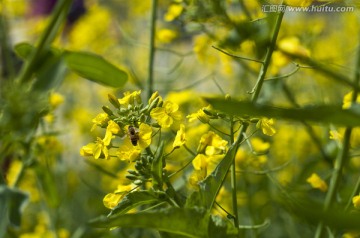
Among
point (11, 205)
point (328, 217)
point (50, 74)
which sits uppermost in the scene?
point (328, 217)

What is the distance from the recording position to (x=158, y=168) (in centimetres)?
79

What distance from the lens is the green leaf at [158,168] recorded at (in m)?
0.79

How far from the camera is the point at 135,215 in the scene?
634 millimetres

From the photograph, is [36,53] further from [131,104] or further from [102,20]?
[102,20]

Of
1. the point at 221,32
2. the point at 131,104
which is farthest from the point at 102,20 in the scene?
the point at 131,104

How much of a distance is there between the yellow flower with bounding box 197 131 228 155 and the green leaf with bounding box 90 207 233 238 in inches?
5.0

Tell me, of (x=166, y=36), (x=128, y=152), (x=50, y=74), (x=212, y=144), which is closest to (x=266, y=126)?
(x=212, y=144)

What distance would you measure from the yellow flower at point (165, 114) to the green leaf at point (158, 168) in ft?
0.18

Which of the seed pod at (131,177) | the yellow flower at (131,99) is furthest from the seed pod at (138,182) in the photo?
the yellow flower at (131,99)

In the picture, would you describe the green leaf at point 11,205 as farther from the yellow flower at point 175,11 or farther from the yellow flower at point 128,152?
the yellow flower at point 175,11

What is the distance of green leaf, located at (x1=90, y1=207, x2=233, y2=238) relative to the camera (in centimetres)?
64

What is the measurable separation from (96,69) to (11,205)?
0.74 feet

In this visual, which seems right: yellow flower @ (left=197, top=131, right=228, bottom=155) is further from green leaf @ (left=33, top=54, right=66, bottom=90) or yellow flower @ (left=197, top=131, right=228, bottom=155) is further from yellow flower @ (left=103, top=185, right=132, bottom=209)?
Result: green leaf @ (left=33, top=54, right=66, bottom=90)

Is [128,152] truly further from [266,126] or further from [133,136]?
[266,126]
